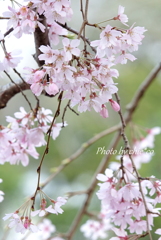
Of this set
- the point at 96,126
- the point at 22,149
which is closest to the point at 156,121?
the point at 96,126

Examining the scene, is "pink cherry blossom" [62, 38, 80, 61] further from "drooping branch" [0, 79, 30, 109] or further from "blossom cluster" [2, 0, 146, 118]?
"drooping branch" [0, 79, 30, 109]

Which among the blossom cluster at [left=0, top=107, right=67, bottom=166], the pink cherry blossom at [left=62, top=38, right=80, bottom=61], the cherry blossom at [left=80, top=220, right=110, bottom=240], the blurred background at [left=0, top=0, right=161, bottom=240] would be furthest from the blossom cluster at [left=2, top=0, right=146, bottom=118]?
the blurred background at [left=0, top=0, right=161, bottom=240]

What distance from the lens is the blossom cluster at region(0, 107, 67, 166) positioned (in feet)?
2.37

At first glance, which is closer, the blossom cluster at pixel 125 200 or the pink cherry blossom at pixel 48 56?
the pink cherry blossom at pixel 48 56

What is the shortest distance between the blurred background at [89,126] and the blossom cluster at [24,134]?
174 centimetres

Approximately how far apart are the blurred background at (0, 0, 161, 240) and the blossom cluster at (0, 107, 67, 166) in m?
1.74

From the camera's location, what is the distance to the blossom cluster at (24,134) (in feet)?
2.37

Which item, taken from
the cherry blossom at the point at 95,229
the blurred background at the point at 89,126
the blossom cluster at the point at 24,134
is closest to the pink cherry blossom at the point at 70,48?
the blossom cluster at the point at 24,134

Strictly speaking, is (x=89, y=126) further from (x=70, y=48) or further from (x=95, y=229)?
(x=70, y=48)

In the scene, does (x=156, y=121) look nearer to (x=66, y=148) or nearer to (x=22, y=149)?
(x=66, y=148)

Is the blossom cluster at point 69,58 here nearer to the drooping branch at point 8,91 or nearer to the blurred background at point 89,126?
the drooping branch at point 8,91

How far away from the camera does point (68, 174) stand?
2.98 m

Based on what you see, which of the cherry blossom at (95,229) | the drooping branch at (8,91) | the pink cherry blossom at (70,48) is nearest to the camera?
the pink cherry blossom at (70,48)

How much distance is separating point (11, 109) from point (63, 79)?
7.57 ft
